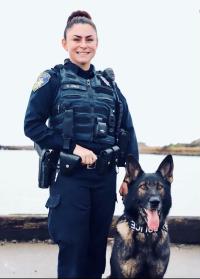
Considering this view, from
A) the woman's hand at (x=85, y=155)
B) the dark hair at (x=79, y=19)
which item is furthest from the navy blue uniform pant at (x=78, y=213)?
the dark hair at (x=79, y=19)

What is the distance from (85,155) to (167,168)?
730 mm

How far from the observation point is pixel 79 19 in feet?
11.0

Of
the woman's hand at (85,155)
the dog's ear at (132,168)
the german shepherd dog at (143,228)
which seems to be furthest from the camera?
the dog's ear at (132,168)

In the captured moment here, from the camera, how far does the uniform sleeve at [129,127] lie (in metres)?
3.65

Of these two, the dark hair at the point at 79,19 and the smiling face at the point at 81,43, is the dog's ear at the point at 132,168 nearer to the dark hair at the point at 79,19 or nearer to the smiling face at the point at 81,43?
the smiling face at the point at 81,43

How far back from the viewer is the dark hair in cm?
334

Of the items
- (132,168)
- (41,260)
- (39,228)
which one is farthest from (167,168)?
(39,228)

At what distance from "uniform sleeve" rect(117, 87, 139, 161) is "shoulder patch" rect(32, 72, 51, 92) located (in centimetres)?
62

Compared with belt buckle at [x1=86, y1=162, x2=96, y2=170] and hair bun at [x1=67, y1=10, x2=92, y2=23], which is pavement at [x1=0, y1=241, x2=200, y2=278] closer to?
belt buckle at [x1=86, y1=162, x2=96, y2=170]

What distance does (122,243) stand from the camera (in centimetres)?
349

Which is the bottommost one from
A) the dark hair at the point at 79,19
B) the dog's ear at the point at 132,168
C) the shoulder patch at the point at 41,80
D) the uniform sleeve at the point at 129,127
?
the dog's ear at the point at 132,168

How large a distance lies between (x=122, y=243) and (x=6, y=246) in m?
2.07

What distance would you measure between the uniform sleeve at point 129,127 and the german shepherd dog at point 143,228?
208 millimetres

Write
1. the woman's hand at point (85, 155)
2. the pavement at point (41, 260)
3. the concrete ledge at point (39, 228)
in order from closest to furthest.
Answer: the woman's hand at point (85, 155), the pavement at point (41, 260), the concrete ledge at point (39, 228)
